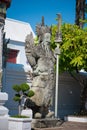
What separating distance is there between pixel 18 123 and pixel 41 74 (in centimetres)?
287

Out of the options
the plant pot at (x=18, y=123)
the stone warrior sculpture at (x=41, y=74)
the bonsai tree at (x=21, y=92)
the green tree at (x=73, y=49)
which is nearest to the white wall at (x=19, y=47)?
the green tree at (x=73, y=49)

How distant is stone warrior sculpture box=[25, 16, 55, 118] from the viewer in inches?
487

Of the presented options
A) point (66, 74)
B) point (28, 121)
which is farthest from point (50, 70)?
point (66, 74)

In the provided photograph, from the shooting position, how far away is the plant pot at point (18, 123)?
9930 mm

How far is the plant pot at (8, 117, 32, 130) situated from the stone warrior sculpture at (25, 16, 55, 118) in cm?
224

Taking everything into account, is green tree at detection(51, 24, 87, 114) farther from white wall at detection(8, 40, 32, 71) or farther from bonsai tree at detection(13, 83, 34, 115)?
white wall at detection(8, 40, 32, 71)

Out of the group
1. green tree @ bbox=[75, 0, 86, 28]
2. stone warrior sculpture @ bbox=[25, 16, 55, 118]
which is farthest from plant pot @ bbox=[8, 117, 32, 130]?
green tree @ bbox=[75, 0, 86, 28]

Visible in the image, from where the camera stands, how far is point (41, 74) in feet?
41.0

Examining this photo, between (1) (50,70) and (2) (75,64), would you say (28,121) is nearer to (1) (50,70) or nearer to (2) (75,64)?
(1) (50,70)

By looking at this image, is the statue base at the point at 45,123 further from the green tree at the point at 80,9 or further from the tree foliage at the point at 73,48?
the green tree at the point at 80,9

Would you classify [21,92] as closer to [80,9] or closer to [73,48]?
[73,48]

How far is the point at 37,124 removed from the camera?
39.2 ft

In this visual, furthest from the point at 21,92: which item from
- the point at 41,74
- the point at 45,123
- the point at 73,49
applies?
the point at 73,49

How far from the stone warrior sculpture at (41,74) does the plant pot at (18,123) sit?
224 centimetres
